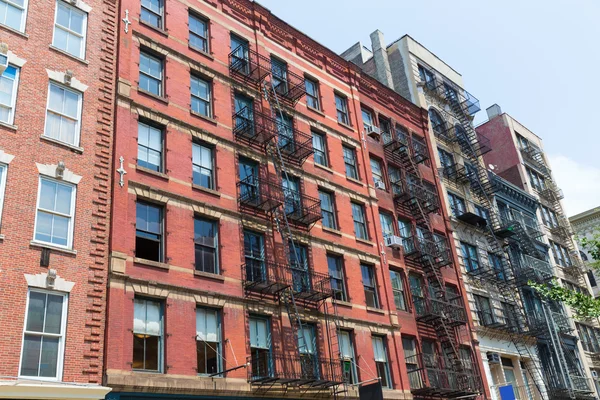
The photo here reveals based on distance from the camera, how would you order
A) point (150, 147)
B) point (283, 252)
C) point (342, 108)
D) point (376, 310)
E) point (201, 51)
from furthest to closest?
point (342, 108) < point (376, 310) < point (201, 51) < point (283, 252) < point (150, 147)

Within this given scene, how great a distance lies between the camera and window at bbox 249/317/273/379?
68.9 feet

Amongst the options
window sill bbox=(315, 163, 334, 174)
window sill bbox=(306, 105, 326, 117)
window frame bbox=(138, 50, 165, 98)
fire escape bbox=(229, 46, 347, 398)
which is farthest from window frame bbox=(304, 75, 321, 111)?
window frame bbox=(138, 50, 165, 98)

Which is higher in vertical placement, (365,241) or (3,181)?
(365,241)

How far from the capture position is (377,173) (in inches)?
1286

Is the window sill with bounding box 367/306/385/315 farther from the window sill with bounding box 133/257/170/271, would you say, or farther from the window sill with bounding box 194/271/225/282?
the window sill with bounding box 133/257/170/271

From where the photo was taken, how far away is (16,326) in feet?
51.1

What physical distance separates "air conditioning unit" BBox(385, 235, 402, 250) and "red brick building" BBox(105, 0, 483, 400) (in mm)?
129

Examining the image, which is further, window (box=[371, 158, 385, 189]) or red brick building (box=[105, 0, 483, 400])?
window (box=[371, 158, 385, 189])

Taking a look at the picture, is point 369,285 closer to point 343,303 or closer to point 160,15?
point 343,303

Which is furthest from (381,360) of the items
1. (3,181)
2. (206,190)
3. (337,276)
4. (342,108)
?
(3,181)

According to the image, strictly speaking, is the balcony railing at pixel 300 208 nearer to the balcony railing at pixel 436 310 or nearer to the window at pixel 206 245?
the window at pixel 206 245

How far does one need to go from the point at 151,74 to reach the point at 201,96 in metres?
2.35

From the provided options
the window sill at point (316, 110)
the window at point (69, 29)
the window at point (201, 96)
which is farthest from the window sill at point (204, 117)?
the window sill at point (316, 110)

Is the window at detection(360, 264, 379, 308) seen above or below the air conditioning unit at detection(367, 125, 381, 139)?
below
